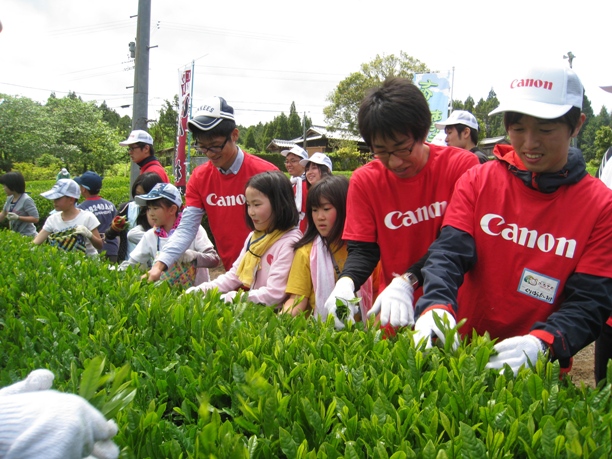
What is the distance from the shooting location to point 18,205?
7320 mm

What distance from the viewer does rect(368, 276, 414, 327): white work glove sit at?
6.60ft

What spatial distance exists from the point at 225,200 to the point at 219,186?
0.38 ft

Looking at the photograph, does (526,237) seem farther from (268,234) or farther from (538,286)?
(268,234)

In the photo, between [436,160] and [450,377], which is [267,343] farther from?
[436,160]

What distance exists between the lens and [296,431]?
119 centimetres

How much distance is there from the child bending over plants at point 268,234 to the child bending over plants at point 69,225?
2.63 metres

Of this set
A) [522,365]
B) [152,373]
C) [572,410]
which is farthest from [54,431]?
[522,365]

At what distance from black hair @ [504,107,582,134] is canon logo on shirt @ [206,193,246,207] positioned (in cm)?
227

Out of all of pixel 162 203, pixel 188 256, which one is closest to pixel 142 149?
pixel 162 203

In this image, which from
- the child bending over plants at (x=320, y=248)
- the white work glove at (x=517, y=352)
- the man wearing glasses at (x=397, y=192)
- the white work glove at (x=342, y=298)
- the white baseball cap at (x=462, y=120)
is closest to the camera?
the white work glove at (x=517, y=352)

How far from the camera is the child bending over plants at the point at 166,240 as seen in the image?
4012 mm

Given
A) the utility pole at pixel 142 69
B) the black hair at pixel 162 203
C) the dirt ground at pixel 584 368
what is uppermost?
the utility pole at pixel 142 69

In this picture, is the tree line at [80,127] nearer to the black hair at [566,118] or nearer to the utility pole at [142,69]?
the utility pole at [142,69]

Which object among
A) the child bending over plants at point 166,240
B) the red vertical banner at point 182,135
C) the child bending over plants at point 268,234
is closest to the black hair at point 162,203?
the child bending over plants at point 166,240
